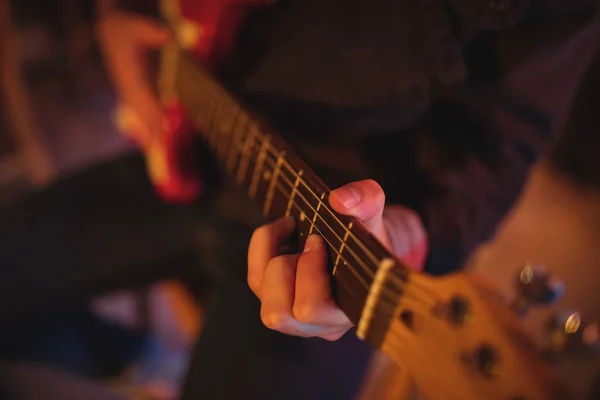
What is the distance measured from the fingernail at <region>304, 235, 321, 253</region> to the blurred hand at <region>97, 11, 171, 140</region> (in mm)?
622

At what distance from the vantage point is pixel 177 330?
1184 millimetres

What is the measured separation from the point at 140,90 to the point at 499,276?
95 cm

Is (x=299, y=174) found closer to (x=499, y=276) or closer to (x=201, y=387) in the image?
(x=201, y=387)

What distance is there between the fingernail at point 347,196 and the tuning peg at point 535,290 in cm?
33

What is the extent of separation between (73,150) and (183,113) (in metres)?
1.12

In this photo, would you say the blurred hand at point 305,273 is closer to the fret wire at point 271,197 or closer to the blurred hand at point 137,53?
the fret wire at point 271,197

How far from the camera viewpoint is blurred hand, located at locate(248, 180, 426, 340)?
1.18ft

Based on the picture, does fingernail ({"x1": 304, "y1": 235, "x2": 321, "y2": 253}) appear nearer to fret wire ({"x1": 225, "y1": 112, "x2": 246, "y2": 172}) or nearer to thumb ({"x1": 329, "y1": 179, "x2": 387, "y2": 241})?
thumb ({"x1": 329, "y1": 179, "x2": 387, "y2": 241})

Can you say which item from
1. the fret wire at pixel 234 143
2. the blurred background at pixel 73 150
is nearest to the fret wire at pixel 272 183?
the fret wire at pixel 234 143

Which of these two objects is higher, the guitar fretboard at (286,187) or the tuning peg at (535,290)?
the guitar fretboard at (286,187)

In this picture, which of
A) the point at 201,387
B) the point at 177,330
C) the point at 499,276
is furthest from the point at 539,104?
the point at 177,330

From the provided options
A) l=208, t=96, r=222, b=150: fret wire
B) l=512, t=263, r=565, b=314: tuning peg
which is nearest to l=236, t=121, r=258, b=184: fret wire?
l=208, t=96, r=222, b=150: fret wire

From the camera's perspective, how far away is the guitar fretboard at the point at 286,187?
0.35m

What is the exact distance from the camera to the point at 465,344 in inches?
12.7
